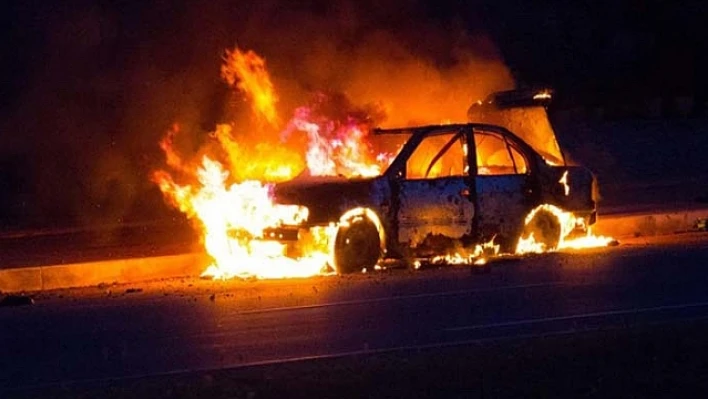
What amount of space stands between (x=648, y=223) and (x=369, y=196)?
7.21 meters

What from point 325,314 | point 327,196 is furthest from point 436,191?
point 325,314

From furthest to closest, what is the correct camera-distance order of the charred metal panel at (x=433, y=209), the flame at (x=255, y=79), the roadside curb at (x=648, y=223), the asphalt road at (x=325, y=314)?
1. the roadside curb at (x=648, y=223)
2. the flame at (x=255, y=79)
3. the charred metal panel at (x=433, y=209)
4. the asphalt road at (x=325, y=314)

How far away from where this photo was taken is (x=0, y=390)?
10430 mm

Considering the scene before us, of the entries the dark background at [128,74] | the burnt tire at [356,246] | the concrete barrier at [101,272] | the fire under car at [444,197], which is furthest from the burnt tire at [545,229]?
the dark background at [128,74]

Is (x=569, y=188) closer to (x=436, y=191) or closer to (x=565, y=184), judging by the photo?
(x=565, y=184)

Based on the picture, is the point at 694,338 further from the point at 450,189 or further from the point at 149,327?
the point at 450,189

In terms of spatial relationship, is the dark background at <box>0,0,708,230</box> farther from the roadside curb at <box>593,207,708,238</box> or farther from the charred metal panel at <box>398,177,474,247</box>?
the charred metal panel at <box>398,177,474,247</box>

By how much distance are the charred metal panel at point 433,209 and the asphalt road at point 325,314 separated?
471 millimetres

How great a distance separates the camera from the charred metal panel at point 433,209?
17.4m

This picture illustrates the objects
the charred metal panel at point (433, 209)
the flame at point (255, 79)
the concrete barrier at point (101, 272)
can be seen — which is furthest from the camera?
the flame at point (255, 79)

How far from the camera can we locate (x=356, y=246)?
17125 mm

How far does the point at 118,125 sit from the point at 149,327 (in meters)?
15.7

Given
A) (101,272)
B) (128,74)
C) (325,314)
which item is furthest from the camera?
(128,74)

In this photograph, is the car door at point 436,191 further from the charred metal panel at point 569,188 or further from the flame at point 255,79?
the flame at point 255,79
